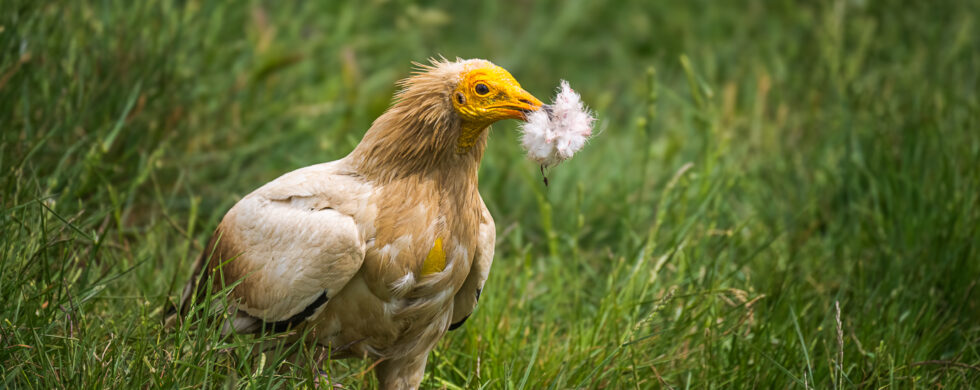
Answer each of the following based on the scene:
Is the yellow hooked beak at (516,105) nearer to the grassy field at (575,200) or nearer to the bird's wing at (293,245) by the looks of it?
the bird's wing at (293,245)

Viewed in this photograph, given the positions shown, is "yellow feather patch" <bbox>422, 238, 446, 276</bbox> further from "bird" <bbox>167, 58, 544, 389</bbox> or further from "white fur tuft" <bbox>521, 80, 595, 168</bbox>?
"white fur tuft" <bbox>521, 80, 595, 168</bbox>

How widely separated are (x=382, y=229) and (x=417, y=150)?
249mm

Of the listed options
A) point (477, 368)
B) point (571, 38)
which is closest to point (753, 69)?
point (571, 38)

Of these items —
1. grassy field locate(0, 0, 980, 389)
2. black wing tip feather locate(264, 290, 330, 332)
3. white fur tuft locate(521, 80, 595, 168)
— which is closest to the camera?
white fur tuft locate(521, 80, 595, 168)

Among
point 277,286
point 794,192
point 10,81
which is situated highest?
point 10,81

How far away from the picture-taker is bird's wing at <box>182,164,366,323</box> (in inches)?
99.3

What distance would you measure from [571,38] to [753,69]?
1686mm

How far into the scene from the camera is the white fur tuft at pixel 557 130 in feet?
8.11

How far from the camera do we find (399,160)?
2.69 meters

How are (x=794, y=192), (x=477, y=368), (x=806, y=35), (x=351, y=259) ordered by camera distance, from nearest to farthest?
(x=351, y=259), (x=477, y=368), (x=794, y=192), (x=806, y=35)

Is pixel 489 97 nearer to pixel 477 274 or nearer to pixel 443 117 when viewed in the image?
pixel 443 117

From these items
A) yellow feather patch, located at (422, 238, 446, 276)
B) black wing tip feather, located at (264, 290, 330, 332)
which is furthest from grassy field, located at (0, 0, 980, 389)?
yellow feather patch, located at (422, 238, 446, 276)

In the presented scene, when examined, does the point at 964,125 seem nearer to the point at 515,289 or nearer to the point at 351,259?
the point at 515,289

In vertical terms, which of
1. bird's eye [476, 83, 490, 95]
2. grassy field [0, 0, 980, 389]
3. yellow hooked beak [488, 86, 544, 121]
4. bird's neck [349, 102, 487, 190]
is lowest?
grassy field [0, 0, 980, 389]
